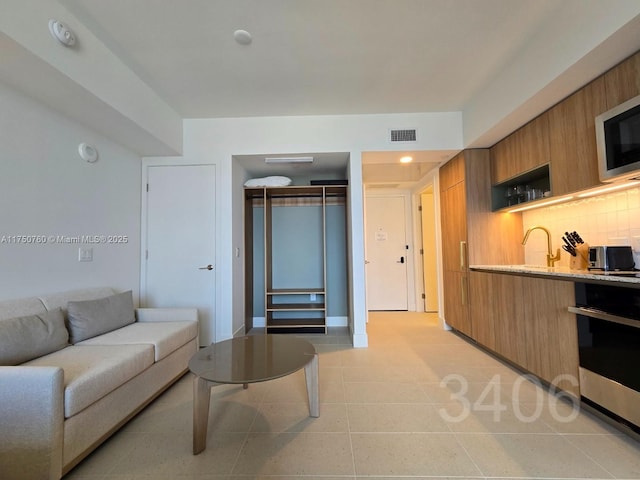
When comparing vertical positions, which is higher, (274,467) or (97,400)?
(97,400)

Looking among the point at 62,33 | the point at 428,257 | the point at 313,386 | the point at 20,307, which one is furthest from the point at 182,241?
the point at 428,257

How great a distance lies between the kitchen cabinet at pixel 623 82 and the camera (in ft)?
5.19

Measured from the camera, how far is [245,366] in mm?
1596

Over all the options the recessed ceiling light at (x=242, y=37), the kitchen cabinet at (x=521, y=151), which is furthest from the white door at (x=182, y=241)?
the kitchen cabinet at (x=521, y=151)

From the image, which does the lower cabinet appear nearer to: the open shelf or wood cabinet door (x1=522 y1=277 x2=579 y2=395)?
wood cabinet door (x1=522 y1=277 x2=579 y2=395)

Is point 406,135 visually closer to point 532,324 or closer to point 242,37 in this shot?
point 242,37

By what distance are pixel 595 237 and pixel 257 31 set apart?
3.05 m

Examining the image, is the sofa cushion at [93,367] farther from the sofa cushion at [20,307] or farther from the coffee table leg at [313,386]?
the coffee table leg at [313,386]

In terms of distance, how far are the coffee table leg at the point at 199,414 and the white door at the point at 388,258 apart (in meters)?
3.69

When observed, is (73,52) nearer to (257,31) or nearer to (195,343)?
(257,31)

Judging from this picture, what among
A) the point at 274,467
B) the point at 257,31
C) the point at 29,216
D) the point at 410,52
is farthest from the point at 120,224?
the point at 410,52

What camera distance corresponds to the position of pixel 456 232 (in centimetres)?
326

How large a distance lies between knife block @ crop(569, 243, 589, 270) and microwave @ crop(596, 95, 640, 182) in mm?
616

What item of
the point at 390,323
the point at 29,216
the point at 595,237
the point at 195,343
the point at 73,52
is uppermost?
the point at 73,52
